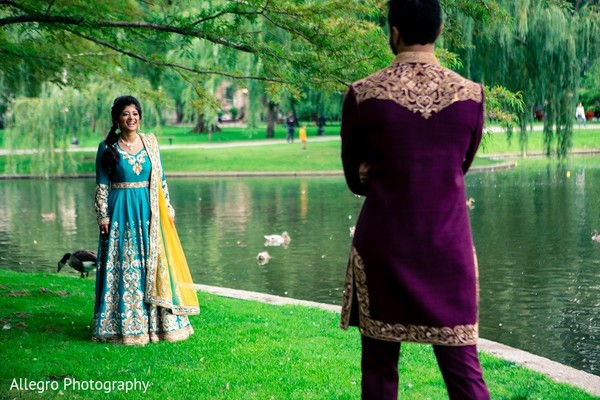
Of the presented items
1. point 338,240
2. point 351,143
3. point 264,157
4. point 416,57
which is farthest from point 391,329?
point 264,157

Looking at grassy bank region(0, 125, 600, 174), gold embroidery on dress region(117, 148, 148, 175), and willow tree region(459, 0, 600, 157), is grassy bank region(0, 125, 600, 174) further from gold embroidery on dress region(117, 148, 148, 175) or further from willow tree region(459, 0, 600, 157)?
gold embroidery on dress region(117, 148, 148, 175)

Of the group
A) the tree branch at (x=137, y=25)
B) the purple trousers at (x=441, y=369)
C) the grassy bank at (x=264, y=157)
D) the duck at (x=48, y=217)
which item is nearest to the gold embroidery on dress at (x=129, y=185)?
the tree branch at (x=137, y=25)

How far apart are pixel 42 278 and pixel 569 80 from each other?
13.9 metres

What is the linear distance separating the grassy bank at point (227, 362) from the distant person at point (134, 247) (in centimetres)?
20

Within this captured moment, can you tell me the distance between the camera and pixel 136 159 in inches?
276

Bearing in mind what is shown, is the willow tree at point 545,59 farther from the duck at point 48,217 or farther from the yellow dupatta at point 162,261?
the yellow dupatta at point 162,261

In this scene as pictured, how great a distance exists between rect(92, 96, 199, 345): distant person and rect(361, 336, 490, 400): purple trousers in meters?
3.74

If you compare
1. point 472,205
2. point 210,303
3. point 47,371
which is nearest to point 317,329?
point 210,303

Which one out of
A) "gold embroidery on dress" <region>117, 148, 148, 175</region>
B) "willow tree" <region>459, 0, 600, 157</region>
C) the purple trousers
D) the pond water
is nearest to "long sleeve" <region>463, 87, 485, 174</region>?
the purple trousers

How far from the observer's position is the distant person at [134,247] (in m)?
6.92

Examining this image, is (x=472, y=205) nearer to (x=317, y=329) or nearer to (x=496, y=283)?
(x=496, y=283)

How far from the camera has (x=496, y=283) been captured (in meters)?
11.9

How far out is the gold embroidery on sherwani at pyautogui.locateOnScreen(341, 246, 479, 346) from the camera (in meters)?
3.29

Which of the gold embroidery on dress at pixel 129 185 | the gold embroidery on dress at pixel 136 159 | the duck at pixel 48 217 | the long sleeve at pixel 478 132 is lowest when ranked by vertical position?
the duck at pixel 48 217
